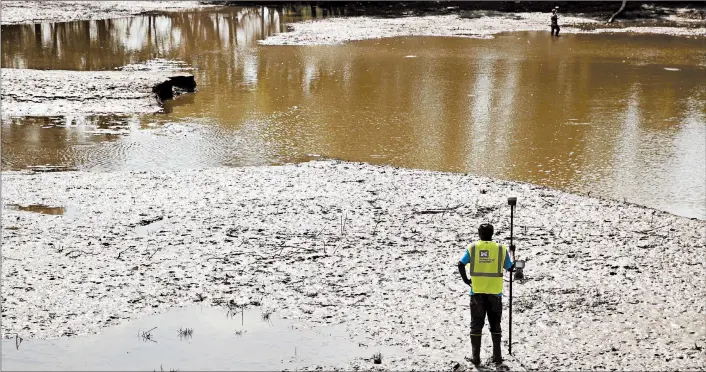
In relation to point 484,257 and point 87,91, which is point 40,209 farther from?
point 87,91

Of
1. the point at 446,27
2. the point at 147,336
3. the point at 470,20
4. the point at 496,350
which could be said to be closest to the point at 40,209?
the point at 147,336

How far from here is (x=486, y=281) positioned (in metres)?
7.07

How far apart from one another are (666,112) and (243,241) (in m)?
11.8

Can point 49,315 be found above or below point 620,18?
below

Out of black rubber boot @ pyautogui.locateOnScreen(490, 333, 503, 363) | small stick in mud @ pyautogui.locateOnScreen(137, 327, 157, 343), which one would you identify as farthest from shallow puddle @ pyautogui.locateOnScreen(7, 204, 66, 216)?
black rubber boot @ pyautogui.locateOnScreen(490, 333, 503, 363)

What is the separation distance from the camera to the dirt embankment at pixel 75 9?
129 feet

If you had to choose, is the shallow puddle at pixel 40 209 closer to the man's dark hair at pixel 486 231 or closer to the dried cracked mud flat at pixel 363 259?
the dried cracked mud flat at pixel 363 259

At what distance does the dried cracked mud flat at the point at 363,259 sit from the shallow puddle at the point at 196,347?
0.79 ft

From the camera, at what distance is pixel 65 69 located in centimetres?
2425

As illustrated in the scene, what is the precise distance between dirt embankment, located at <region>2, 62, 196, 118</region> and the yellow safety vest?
13034mm

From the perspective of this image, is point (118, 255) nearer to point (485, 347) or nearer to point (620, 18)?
point (485, 347)

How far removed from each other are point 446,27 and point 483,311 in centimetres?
3078

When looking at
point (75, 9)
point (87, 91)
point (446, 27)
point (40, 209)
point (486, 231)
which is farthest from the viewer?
point (75, 9)

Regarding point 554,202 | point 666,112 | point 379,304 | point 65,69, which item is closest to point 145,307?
point 379,304
